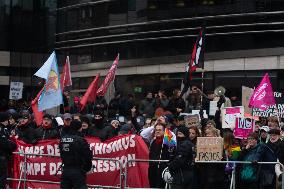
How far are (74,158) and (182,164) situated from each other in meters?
1.92

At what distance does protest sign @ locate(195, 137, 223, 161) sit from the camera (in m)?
12.4

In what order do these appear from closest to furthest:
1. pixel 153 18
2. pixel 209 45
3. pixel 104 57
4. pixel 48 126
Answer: pixel 48 126 < pixel 209 45 < pixel 153 18 < pixel 104 57

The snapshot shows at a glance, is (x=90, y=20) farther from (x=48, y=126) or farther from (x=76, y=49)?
(x=48, y=126)

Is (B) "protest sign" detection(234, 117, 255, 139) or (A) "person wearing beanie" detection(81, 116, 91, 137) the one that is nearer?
(B) "protest sign" detection(234, 117, 255, 139)

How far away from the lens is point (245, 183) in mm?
12391

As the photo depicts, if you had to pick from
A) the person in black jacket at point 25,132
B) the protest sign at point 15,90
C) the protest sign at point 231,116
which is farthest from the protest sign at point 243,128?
the protest sign at point 15,90

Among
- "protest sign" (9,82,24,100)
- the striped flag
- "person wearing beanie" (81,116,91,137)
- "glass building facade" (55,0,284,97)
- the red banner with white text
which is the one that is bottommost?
the red banner with white text

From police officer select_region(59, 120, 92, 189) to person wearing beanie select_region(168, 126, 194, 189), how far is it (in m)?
1.53

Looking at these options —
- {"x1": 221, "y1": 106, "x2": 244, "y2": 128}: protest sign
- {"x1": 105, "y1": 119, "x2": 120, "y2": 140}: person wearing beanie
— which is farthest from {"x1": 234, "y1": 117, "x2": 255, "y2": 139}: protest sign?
{"x1": 105, "y1": 119, "x2": 120, "y2": 140}: person wearing beanie

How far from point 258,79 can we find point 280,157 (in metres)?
15.6

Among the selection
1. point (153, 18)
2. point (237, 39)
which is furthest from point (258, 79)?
point (153, 18)

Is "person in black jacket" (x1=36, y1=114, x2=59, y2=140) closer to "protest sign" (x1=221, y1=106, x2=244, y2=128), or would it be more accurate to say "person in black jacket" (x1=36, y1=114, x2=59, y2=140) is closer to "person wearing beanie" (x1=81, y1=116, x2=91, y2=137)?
"person wearing beanie" (x1=81, y1=116, x2=91, y2=137)

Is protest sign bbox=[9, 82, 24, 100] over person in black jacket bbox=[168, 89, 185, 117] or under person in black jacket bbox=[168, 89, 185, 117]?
over

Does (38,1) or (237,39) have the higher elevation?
(38,1)
